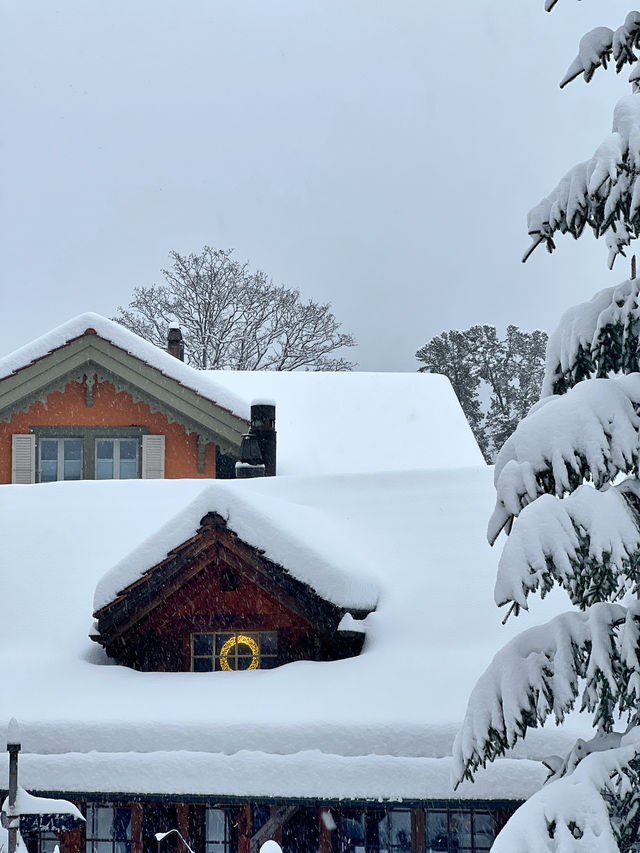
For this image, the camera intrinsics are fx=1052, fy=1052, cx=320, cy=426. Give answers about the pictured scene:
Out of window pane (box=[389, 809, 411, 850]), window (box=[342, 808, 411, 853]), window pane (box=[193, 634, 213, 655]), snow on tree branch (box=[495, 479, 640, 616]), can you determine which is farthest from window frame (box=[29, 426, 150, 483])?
snow on tree branch (box=[495, 479, 640, 616])

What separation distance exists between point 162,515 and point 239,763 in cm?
448

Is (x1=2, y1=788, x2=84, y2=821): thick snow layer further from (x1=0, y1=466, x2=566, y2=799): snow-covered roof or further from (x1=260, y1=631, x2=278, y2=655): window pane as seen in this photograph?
(x1=260, y1=631, x2=278, y2=655): window pane

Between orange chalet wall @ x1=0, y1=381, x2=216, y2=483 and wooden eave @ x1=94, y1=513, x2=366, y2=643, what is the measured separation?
6948mm

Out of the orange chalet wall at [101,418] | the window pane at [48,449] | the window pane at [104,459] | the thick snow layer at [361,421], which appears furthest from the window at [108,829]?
the thick snow layer at [361,421]

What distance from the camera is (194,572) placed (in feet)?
31.6

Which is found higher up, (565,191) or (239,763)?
(565,191)

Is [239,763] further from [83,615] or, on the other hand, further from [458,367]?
[458,367]

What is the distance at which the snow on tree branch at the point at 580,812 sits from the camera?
13.4 ft

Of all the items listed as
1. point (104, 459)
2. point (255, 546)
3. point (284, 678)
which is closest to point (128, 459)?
point (104, 459)

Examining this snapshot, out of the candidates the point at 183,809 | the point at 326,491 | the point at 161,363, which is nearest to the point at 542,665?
the point at 183,809

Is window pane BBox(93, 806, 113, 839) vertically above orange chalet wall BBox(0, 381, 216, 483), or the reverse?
orange chalet wall BBox(0, 381, 216, 483)

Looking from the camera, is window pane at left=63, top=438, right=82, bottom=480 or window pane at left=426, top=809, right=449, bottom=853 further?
window pane at left=63, top=438, right=82, bottom=480

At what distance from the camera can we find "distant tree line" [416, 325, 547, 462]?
3784 cm

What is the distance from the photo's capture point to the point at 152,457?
16406 millimetres
